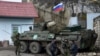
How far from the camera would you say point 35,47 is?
75.6ft

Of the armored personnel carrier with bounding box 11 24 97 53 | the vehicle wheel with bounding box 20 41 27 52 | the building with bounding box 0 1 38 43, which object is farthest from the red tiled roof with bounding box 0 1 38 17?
the armored personnel carrier with bounding box 11 24 97 53

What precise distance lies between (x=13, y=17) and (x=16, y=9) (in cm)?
79

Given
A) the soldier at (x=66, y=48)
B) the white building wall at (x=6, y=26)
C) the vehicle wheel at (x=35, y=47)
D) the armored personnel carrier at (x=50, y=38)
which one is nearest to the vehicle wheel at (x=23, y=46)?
the armored personnel carrier at (x=50, y=38)

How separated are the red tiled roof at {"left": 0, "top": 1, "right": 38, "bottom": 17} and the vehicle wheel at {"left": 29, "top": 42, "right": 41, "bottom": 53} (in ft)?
19.4

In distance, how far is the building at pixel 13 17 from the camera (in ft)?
94.5

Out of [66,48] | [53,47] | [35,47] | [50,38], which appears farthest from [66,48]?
[35,47]

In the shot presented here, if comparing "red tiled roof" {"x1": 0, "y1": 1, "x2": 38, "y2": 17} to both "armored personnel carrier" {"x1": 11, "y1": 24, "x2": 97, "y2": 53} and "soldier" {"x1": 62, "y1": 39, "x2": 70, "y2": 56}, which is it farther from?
"soldier" {"x1": 62, "y1": 39, "x2": 70, "y2": 56}

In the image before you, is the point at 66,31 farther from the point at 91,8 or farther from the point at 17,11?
the point at 91,8

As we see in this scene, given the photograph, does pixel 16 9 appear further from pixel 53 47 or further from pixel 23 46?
pixel 53 47

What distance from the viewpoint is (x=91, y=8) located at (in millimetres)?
42062

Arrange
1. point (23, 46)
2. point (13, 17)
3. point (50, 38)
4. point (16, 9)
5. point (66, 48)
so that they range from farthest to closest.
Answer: point (16, 9) → point (13, 17) → point (23, 46) → point (50, 38) → point (66, 48)

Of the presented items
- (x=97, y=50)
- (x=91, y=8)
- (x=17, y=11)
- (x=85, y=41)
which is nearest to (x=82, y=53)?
(x=85, y=41)

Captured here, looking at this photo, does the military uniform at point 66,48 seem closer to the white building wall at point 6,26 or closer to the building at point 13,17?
the building at point 13,17

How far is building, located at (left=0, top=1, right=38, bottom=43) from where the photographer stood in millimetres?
28812
